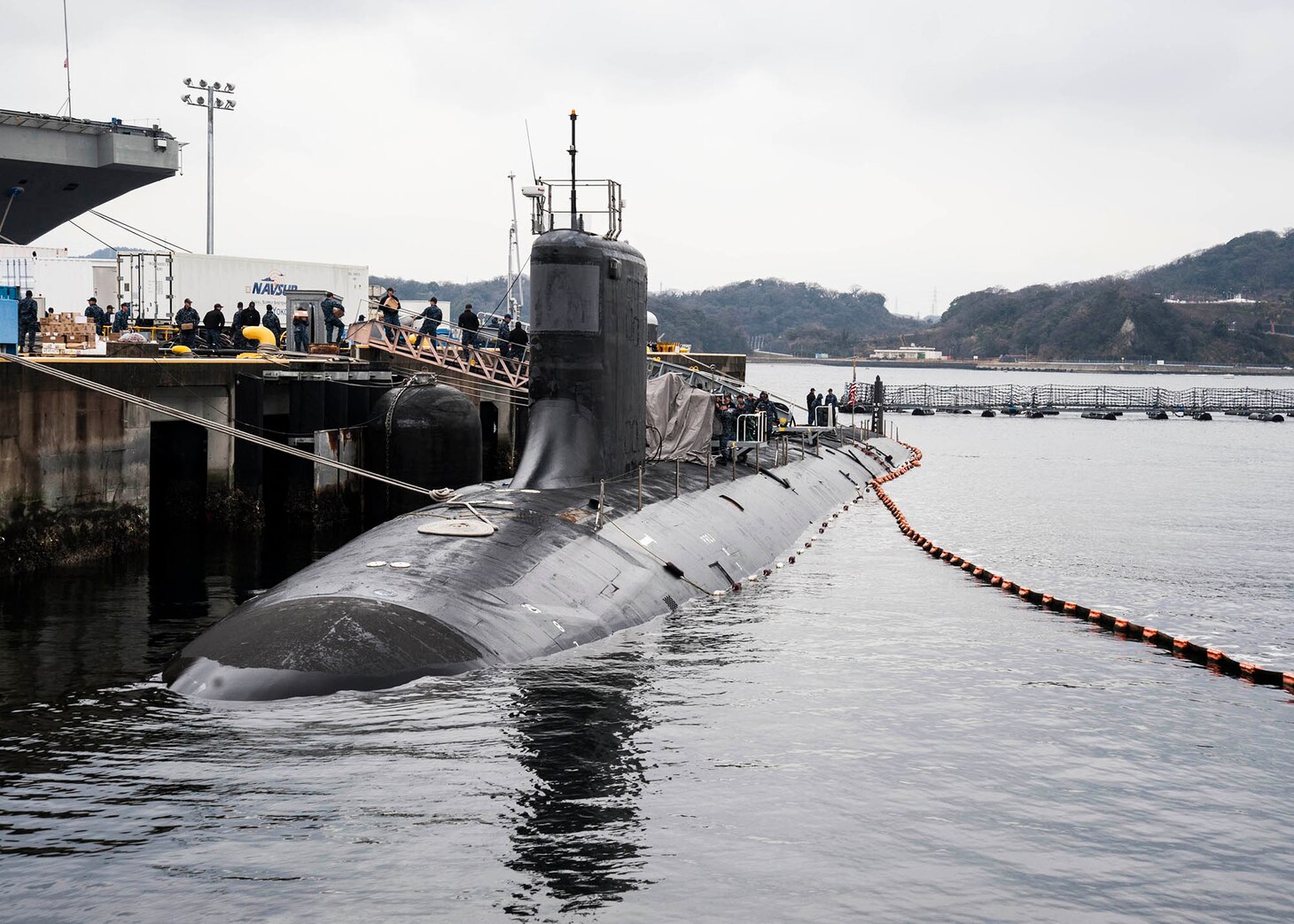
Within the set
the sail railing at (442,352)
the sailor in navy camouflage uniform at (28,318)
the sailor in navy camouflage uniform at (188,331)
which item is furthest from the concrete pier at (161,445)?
the sailor in navy camouflage uniform at (188,331)

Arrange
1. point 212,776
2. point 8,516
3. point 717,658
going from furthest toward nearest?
point 8,516, point 717,658, point 212,776

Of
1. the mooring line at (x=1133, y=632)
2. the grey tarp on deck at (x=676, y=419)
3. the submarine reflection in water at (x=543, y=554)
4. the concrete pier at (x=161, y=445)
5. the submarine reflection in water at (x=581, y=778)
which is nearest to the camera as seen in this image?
the submarine reflection in water at (x=581, y=778)

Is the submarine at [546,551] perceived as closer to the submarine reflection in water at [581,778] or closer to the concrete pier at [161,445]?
the submarine reflection in water at [581,778]

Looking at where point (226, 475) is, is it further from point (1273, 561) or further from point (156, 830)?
point (1273, 561)

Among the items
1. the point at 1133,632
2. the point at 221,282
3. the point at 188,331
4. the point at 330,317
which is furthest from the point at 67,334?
the point at 1133,632

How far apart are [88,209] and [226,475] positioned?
92.1ft

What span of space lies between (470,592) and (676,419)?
13.3 metres

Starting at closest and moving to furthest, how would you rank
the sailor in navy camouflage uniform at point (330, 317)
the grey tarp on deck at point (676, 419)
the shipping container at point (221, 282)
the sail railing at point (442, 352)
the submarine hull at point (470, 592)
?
1. the submarine hull at point (470, 592)
2. the grey tarp on deck at point (676, 419)
3. the sailor in navy camouflage uniform at point (330, 317)
4. the sail railing at point (442, 352)
5. the shipping container at point (221, 282)

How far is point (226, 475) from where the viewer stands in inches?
1168

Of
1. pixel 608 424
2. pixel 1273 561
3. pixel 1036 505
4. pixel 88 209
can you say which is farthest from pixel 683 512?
pixel 88 209

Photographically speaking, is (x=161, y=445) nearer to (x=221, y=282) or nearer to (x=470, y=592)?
(x=470, y=592)

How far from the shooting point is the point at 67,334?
96.2 feet

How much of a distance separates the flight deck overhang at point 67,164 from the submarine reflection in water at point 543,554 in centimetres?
2941

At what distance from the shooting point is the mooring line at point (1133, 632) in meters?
18.3
